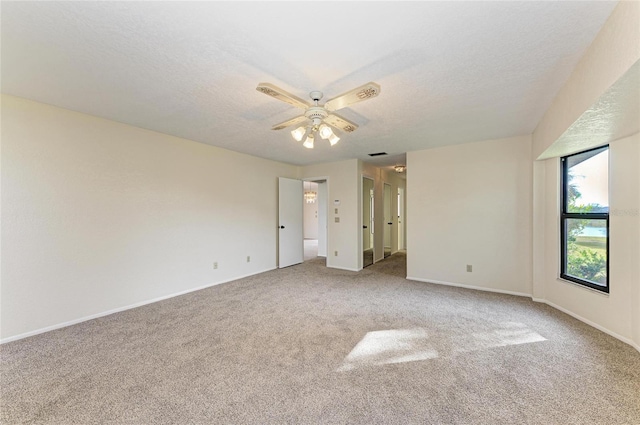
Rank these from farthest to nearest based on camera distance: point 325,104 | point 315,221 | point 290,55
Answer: point 315,221 < point 325,104 < point 290,55

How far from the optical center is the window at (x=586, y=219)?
2699 mm

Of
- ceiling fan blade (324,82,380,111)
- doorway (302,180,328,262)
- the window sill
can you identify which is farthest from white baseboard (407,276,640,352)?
ceiling fan blade (324,82,380,111)

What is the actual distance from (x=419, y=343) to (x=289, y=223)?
3.89 m

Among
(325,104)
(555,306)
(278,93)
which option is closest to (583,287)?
(555,306)

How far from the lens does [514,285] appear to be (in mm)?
3750

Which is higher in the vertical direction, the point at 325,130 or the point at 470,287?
the point at 325,130

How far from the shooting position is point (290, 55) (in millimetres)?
1775

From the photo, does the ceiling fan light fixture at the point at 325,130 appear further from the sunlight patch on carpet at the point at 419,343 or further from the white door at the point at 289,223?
the white door at the point at 289,223

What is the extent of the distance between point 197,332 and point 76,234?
1861 millimetres

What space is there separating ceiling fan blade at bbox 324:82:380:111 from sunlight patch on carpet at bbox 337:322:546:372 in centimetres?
216

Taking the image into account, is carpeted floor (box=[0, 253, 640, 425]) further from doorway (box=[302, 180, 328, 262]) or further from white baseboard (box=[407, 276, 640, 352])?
doorway (box=[302, 180, 328, 262])

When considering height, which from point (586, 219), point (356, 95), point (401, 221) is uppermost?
point (356, 95)

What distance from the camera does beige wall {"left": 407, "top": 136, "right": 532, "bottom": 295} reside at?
3.71 meters

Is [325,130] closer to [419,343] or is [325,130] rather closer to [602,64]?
[602,64]
